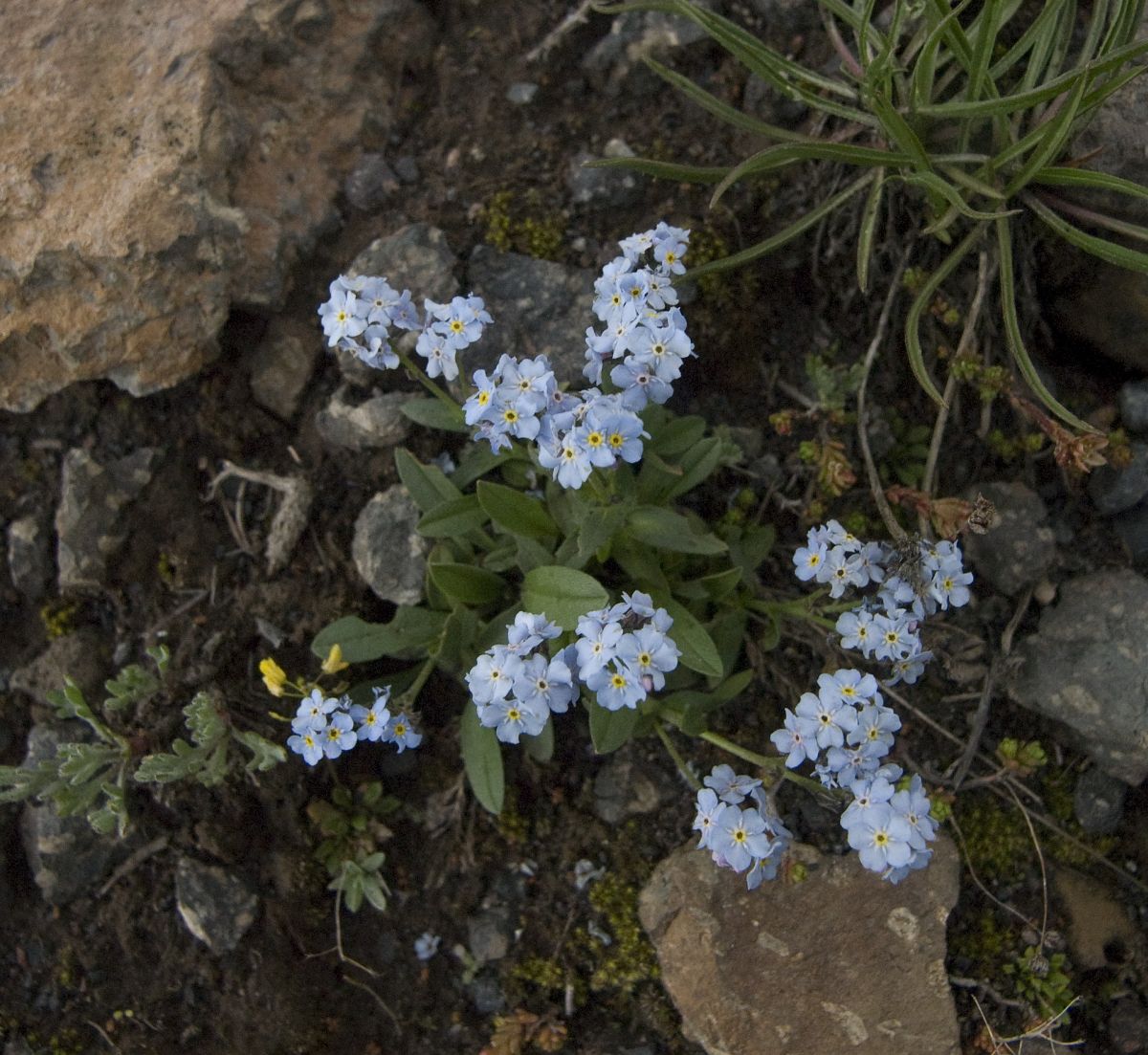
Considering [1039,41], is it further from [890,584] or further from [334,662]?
[334,662]

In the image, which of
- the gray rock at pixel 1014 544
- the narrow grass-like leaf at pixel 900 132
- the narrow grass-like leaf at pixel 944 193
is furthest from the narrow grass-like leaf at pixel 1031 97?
the gray rock at pixel 1014 544

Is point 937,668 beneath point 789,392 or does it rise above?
beneath

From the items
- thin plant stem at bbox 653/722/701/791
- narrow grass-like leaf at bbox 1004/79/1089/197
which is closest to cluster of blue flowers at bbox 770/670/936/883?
thin plant stem at bbox 653/722/701/791

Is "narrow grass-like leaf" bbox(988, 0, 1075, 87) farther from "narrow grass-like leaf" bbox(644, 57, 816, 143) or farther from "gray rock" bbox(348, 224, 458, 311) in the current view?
"gray rock" bbox(348, 224, 458, 311)

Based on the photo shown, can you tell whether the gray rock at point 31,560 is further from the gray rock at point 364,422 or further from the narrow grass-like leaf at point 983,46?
the narrow grass-like leaf at point 983,46

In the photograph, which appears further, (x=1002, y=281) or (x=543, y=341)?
(x=543, y=341)

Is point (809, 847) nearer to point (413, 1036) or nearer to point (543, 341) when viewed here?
point (413, 1036)

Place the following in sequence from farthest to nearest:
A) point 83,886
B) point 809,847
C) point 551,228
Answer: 1. point 551,228
2. point 83,886
3. point 809,847

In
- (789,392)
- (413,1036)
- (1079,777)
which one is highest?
(789,392)

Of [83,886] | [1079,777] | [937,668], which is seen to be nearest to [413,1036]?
[83,886]
